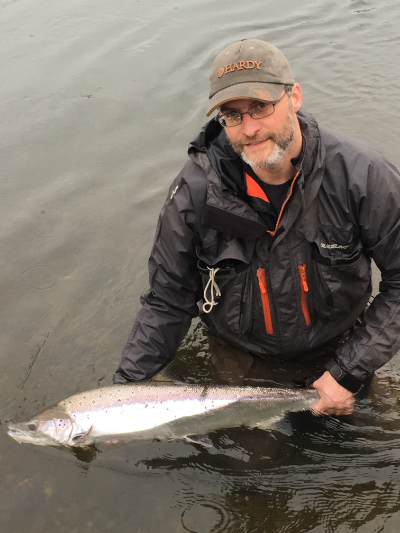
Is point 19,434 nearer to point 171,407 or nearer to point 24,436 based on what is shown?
point 24,436

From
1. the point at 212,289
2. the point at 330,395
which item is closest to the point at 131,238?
the point at 212,289

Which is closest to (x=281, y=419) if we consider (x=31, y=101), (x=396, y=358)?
(x=396, y=358)

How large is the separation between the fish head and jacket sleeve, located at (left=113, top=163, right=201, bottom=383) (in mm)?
484

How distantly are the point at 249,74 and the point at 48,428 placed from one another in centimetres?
296

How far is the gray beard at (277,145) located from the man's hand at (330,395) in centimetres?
162

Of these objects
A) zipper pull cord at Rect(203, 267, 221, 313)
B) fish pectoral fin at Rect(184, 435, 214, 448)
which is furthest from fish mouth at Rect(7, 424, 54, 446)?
zipper pull cord at Rect(203, 267, 221, 313)

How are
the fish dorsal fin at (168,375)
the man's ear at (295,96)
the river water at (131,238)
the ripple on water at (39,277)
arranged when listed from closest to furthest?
the man's ear at (295,96)
the river water at (131,238)
the fish dorsal fin at (168,375)
the ripple on water at (39,277)

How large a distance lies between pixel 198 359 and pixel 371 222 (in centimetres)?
230

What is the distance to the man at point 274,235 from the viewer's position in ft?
11.6

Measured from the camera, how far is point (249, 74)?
11.2 ft

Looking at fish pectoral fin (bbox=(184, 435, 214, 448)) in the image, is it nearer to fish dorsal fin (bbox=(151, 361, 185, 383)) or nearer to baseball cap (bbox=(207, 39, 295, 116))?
fish dorsal fin (bbox=(151, 361, 185, 383))

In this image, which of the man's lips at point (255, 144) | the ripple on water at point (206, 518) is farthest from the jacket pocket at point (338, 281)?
the ripple on water at point (206, 518)

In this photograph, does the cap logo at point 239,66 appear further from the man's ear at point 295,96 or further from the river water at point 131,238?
the river water at point 131,238

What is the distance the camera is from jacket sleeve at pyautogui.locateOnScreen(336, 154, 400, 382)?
138 inches
